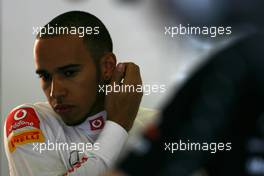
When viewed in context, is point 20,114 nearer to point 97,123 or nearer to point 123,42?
point 97,123

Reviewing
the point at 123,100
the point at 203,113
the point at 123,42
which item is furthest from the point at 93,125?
the point at 203,113

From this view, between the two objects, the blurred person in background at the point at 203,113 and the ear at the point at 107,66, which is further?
the ear at the point at 107,66

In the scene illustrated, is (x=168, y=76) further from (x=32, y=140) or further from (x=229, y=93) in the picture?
(x=229, y=93)

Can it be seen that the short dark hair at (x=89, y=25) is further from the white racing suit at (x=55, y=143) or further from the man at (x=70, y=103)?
the white racing suit at (x=55, y=143)

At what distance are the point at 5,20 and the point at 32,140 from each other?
1.30 ft

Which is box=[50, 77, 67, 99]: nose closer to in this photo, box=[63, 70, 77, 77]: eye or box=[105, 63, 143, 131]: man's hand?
box=[63, 70, 77, 77]: eye

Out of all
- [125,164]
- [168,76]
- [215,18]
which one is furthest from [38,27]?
[125,164]

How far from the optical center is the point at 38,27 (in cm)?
158

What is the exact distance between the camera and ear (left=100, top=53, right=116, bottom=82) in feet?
5.00

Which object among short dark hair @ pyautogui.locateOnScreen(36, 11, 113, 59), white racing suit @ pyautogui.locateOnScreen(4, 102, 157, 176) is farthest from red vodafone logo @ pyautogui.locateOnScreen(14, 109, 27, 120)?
short dark hair @ pyautogui.locateOnScreen(36, 11, 113, 59)

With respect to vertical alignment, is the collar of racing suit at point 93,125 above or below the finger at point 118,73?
below

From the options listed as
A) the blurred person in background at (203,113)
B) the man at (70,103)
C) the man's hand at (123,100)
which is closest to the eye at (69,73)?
the man at (70,103)

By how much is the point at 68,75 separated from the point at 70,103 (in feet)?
0.28

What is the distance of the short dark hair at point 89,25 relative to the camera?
1528 mm
